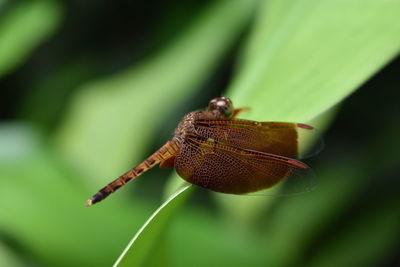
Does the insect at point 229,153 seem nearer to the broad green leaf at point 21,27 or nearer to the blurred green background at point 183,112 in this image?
the blurred green background at point 183,112

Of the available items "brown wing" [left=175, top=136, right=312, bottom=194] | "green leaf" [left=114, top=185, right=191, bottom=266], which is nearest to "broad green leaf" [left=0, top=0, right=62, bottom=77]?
"brown wing" [left=175, top=136, right=312, bottom=194]

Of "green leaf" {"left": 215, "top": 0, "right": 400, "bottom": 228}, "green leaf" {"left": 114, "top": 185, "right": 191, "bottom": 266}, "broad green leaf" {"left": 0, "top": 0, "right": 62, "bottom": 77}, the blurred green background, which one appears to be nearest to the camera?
"green leaf" {"left": 114, "top": 185, "right": 191, "bottom": 266}

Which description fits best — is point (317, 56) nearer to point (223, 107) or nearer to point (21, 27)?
point (223, 107)

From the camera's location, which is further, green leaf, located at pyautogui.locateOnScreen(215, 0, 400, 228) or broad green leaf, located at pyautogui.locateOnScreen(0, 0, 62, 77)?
broad green leaf, located at pyautogui.locateOnScreen(0, 0, 62, 77)

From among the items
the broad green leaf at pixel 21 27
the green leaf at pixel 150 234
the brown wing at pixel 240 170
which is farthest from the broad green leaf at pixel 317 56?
the broad green leaf at pixel 21 27

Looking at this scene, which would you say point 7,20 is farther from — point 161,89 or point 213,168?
point 213,168

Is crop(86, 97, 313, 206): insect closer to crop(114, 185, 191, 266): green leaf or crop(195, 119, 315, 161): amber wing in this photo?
crop(195, 119, 315, 161): amber wing

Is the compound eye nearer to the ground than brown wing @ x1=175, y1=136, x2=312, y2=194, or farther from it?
farther from it

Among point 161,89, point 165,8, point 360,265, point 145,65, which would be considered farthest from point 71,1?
point 360,265
